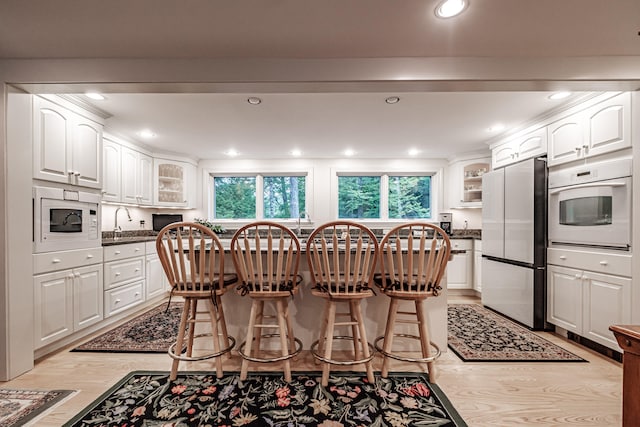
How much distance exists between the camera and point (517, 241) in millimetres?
3125

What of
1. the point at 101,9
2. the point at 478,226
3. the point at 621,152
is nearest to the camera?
the point at 101,9

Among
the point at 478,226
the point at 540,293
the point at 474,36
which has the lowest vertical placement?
the point at 540,293

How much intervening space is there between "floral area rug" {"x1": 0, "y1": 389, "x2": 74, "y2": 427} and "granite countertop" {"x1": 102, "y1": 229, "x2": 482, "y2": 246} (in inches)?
59.2

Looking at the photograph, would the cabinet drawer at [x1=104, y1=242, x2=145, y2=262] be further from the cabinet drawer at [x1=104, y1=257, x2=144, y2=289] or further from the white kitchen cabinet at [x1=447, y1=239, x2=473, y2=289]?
the white kitchen cabinet at [x1=447, y1=239, x2=473, y2=289]

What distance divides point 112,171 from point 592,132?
16.7 ft

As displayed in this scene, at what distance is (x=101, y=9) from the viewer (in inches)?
60.7

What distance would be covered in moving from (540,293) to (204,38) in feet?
12.0

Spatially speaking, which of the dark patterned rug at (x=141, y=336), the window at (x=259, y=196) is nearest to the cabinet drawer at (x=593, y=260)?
the window at (x=259, y=196)

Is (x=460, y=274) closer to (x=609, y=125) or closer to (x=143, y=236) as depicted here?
(x=609, y=125)

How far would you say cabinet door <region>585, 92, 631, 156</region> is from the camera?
226 cm

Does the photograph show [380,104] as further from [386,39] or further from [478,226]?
[478,226]

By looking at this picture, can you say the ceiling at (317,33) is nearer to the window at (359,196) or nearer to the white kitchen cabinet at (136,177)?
the white kitchen cabinet at (136,177)

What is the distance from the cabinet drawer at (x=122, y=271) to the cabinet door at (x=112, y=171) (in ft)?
2.78

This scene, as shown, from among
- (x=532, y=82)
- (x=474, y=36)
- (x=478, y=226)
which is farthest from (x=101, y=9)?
(x=478, y=226)
